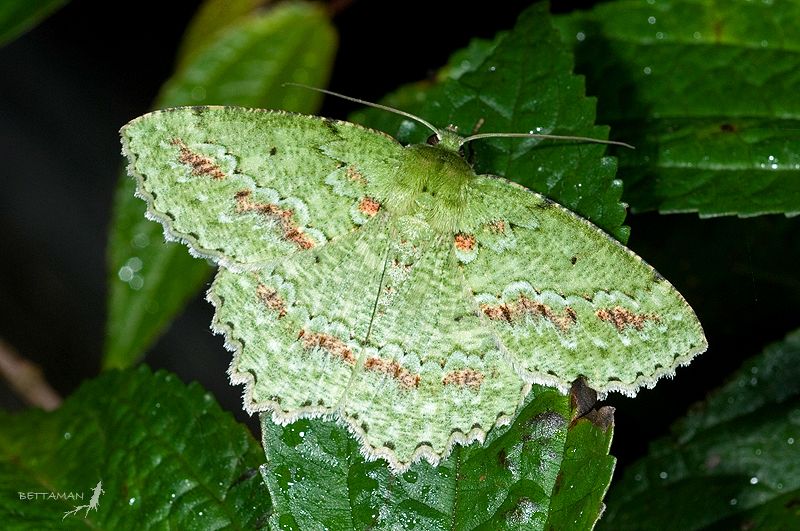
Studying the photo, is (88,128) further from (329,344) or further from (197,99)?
(329,344)

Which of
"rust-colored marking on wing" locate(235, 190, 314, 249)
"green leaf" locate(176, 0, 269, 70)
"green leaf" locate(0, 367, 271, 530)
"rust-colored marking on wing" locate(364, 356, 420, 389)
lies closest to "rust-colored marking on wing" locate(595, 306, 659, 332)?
"rust-colored marking on wing" locate(364, 356, 420, 389)

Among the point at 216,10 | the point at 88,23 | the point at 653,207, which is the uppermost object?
the point at 88,23

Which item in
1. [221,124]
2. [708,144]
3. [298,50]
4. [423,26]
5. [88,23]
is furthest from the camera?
[88,23]

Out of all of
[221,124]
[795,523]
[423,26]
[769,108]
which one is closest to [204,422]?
[221,124]

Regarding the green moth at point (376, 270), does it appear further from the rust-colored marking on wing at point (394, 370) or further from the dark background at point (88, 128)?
the dark background at point (88, 128)

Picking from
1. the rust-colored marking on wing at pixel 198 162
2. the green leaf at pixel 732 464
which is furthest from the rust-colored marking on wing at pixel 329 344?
the green leaf at pixel 732 464

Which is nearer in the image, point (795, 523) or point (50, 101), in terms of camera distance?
point (795, 523)

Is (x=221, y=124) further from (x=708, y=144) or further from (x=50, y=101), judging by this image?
(x=50, y=101)

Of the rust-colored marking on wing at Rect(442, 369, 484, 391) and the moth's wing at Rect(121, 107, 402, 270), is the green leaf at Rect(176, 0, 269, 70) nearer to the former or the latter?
the moth's wing at Rect(121, 107, 402, 270)
